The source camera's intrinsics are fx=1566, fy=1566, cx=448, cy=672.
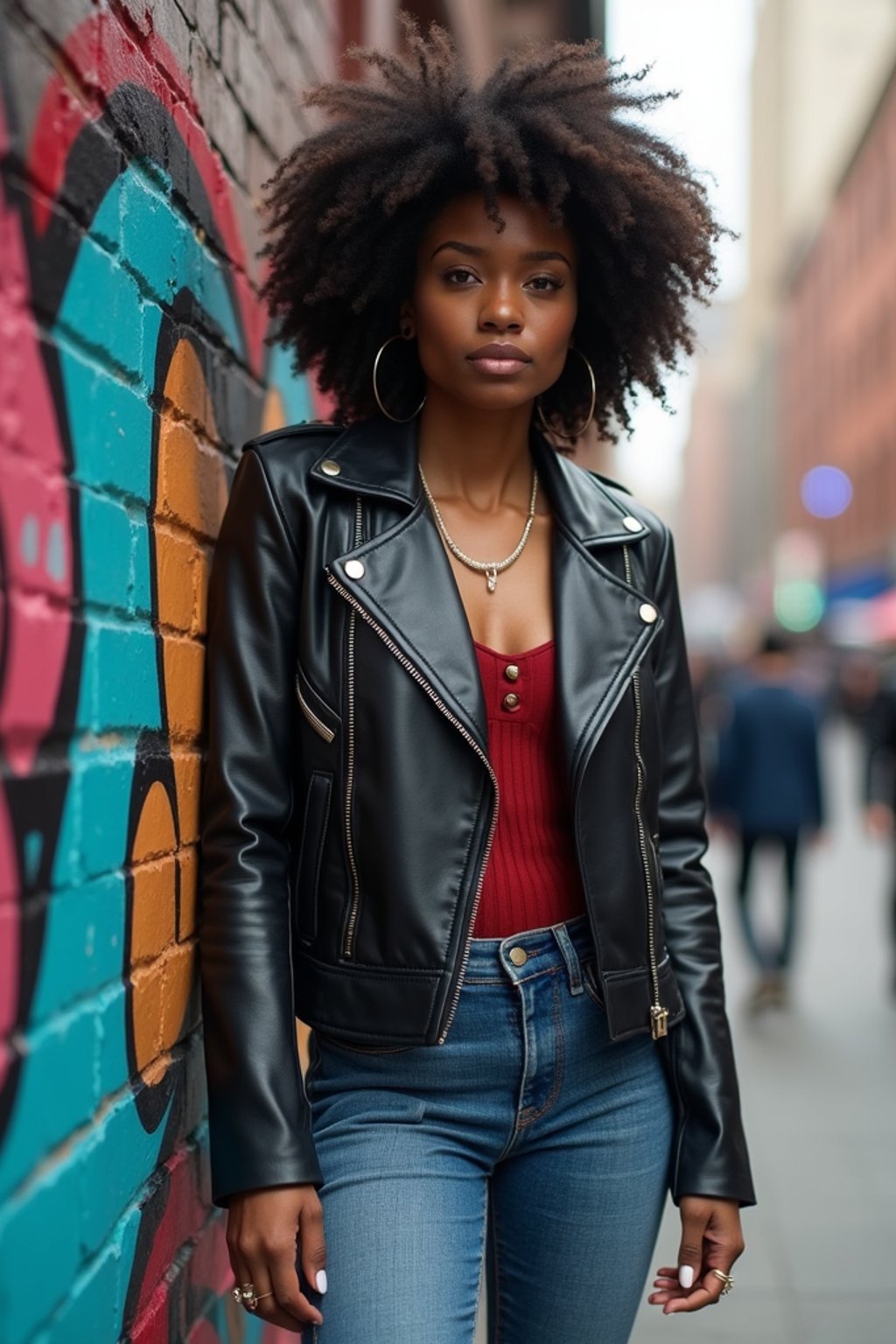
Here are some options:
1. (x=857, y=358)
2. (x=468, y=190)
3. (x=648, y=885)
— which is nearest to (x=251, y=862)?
(x=648, y=885)

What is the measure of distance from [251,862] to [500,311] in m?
0.88

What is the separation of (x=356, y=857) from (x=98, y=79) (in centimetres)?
105

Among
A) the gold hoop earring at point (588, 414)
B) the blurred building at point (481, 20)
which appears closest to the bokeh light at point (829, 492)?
the blurred building at point (481, 20)

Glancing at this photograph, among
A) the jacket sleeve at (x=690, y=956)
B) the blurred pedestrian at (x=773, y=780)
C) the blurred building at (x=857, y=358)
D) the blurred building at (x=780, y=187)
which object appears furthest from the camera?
the blurred building at (x=780, y=187)

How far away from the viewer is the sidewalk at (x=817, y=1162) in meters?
4.38

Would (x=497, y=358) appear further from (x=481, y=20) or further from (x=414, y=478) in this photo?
(x=481, y=20)

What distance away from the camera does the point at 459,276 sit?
2371 mm

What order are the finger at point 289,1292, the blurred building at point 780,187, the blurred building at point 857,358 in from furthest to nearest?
the blurred building at point 780,187 → the blurred building at point 857,358 → the finger at point 289,1292

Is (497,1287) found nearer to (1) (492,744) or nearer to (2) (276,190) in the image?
(1) (492,744)

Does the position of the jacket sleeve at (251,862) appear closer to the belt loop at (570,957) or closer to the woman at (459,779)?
the woman at (459,779)

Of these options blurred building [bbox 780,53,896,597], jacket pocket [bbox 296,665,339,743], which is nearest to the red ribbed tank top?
jacket pocket [bbox 296,665,339,743]

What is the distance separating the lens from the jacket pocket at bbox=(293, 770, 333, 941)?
218 centimetres

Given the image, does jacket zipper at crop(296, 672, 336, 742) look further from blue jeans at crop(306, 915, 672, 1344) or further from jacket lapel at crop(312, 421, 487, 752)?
blue jeans at crop(306, 915, 672, 1344)

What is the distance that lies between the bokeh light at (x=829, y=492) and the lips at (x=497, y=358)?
47.5m
